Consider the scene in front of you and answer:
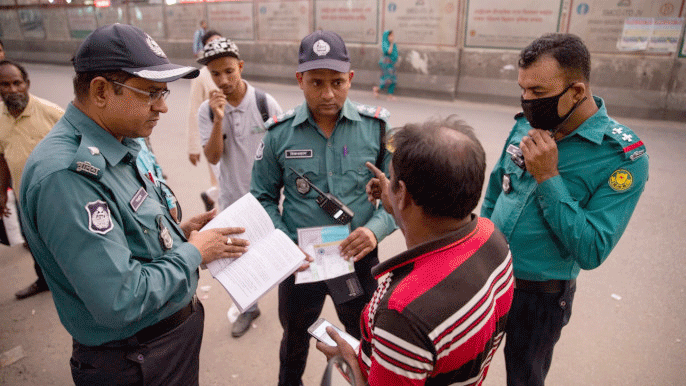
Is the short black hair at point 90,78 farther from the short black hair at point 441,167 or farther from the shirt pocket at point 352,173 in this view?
the shirt pocket at point 352,173

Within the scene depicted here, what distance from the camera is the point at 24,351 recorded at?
2869 mm

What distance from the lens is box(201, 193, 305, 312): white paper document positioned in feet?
5.57

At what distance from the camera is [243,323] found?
10.00 feet

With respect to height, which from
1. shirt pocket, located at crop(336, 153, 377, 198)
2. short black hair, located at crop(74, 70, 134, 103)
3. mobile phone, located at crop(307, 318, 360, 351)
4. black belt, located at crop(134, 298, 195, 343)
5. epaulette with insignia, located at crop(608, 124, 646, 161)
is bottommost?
black belt, located at crop(134, 298, 195, 343)

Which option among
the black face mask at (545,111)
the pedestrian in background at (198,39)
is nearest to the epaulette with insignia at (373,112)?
the black face mask at (545,111)

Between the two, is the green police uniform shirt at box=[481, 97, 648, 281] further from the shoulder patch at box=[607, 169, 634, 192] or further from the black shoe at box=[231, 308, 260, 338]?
the black shoe at box=[231, 308, 260, 338]

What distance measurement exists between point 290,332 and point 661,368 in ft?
7.37

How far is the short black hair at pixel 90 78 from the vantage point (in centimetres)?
137

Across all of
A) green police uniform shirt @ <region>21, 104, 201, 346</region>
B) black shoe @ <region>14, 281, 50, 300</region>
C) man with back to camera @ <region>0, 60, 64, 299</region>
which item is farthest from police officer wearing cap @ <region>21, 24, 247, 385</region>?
black shoe @ <region>14, 281, 50, 300</region>

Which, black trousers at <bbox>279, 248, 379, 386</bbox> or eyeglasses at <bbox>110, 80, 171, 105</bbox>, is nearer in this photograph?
eyeglasses at <bbox>110, 80, 171, 105</bbox>

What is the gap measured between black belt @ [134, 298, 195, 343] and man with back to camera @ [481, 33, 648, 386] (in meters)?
1.34

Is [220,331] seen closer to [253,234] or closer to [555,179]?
[253,234]

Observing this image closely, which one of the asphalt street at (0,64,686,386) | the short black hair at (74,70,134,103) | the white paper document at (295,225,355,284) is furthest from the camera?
the asphalt street at (0,64,686,386)

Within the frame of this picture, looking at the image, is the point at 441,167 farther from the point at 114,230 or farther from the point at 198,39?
the point at 198,39
